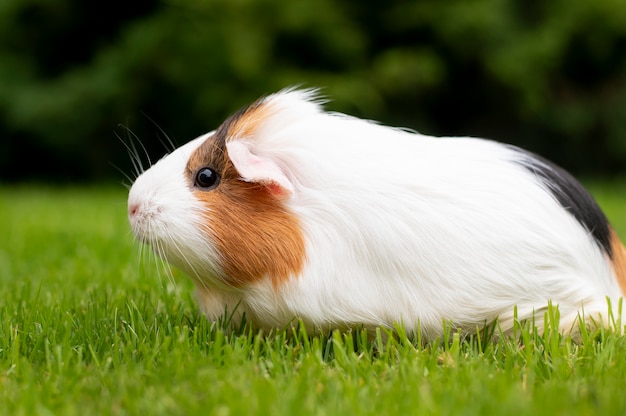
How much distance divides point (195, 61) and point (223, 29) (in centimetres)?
65

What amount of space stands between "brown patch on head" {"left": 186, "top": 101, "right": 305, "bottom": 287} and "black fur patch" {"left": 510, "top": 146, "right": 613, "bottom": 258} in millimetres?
781

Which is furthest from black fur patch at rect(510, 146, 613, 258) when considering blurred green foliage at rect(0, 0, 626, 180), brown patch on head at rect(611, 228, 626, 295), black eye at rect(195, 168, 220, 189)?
blurred green foliage at rect(0, 0, 626, 180)

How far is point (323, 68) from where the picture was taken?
32.0ft

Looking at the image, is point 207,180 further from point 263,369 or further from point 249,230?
point 263,369

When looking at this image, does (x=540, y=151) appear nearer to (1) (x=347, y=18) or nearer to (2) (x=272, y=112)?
(1) (x=347, y=18)

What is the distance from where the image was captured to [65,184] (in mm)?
10609

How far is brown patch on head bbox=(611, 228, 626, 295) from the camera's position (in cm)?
226

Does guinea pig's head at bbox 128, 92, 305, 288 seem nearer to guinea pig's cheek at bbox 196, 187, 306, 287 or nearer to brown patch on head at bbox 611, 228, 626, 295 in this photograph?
guinea pig's cheek at bbox 196, 187, 306, 287

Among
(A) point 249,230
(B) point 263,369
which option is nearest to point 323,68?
(A) point 249,230

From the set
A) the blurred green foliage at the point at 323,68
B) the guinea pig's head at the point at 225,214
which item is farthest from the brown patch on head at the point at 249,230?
the blurred green foliage at the point at 323,68

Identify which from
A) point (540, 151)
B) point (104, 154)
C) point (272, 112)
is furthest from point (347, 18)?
point (272, 112)

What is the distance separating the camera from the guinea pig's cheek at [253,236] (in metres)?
1.95

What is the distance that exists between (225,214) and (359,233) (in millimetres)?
374

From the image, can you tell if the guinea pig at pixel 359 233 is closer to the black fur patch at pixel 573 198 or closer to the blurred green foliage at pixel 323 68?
the black fur patch at pixel 573 198
